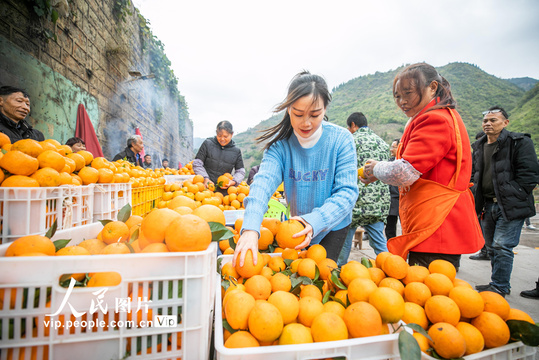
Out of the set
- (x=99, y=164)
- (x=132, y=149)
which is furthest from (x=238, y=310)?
(x=132, y=149)

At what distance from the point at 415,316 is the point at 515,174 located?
11.2 ft

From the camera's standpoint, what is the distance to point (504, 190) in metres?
3.09

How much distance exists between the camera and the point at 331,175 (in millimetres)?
1744

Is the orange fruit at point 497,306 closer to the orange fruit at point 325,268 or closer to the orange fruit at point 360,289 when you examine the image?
the orange fruit at point 360,289

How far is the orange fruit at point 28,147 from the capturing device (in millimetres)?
1535

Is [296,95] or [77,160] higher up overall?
[296,95]

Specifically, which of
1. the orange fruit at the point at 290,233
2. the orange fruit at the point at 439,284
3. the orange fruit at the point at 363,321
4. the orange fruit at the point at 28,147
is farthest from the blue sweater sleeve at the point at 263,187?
the orange fruit at the point at 28,147

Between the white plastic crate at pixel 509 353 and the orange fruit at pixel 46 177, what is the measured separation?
2098mm

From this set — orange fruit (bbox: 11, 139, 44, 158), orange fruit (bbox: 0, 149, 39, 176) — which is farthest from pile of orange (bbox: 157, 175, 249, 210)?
orange fruit (bbox: 0, 149, 39, 176)

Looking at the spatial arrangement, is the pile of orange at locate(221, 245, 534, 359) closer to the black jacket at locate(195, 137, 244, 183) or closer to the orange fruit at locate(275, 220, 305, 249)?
the orange fruit at locate(275, 220, 305, 249)

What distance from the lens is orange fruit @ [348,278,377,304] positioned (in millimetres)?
992

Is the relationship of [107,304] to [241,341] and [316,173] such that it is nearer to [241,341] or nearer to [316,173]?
[241,341]

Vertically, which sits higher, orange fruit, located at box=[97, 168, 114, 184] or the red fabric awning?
the red fabric awning

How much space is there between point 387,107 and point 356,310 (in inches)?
2249
